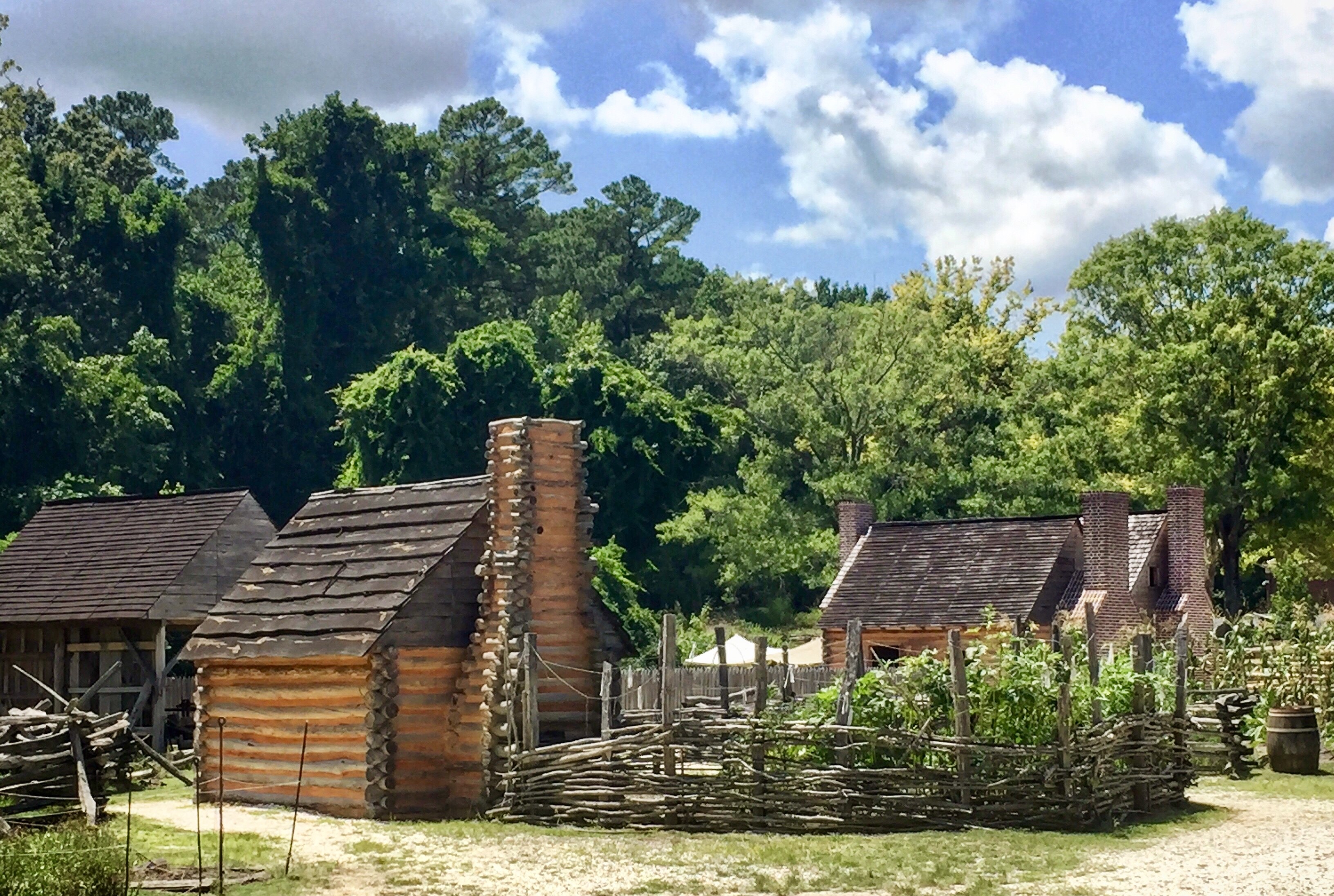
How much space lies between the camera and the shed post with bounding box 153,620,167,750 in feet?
105

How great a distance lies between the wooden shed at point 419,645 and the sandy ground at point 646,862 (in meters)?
1.34

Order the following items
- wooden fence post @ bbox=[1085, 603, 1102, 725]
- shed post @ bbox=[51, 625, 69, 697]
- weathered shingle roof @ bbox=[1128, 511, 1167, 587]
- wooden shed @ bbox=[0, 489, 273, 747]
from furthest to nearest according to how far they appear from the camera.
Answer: weathered shingle roof @ bbox=[1128, 511, 1167, 587], shed post @ bbox=[51, 625, 69, 697], wooden shed @ bbox=[0, 489, 273, 747], wooden fence post @ bbox=[1085, 603, 1102, 725]

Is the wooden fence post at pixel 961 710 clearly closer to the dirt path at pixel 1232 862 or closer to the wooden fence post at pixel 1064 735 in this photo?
the wooden fence post at pixel 1064 735

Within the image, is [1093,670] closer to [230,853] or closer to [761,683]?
[761,683]

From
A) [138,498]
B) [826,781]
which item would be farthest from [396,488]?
[138,498]

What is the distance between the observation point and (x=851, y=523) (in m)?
44.7

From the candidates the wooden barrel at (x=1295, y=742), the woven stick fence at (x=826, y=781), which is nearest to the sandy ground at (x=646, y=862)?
the woven stick fence at (x=826, y=781)

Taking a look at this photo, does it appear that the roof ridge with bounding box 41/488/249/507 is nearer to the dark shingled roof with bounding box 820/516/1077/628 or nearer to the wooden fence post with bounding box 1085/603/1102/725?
the dark shingled roof with bounding box 820/516/1077/628

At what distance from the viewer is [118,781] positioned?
27.0 metres

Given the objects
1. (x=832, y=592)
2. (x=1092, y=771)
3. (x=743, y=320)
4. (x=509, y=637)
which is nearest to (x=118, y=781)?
(x=509, y=637)

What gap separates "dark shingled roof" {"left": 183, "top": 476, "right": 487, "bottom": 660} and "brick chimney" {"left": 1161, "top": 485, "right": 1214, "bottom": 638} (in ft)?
68.3

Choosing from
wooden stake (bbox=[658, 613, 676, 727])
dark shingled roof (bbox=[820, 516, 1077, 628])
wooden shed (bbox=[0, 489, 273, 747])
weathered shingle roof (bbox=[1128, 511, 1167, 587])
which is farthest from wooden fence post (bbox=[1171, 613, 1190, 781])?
wooden shed (bbox=[0, 489, 273, 747])

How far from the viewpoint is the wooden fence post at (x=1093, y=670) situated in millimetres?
21797

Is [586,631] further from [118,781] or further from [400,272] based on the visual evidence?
[400,272]
